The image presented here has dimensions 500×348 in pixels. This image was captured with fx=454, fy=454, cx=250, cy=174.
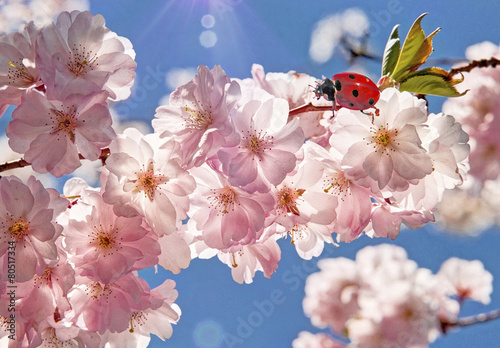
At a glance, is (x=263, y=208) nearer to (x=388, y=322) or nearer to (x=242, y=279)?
(x=242, y=279)

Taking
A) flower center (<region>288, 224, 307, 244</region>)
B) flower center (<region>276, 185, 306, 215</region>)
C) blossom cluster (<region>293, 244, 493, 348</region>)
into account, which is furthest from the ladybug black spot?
blossom cluster (<region>293, 244, 493, 348</region>)

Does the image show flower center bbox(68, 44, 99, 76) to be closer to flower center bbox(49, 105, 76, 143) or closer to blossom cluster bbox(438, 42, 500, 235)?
flower center bbox(49, 105, 76, 143)

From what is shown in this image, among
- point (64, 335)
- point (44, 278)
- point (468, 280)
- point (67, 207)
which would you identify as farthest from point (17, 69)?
point (468, 280)

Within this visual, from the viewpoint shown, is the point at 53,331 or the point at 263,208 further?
the point at 53,331

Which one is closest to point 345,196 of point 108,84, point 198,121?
point 198,121

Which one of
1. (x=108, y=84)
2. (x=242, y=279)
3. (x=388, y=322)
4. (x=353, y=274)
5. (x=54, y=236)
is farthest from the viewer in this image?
(x=353, y=274)

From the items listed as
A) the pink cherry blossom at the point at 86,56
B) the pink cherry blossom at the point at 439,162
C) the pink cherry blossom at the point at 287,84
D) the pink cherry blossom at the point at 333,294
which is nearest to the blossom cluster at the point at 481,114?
the pink cherry blossom at the point at 333,294

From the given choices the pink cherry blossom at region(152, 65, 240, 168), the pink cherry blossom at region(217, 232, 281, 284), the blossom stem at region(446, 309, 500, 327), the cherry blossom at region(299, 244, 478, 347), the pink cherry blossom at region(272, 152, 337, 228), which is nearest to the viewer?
the pink cherry blossom at region(152, 65, 240, 168)
